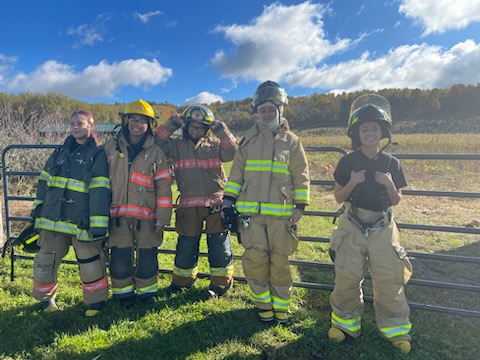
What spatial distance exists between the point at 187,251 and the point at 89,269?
3.58 ft

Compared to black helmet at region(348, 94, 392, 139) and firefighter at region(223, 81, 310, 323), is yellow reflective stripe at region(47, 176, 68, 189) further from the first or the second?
black helmet at region(348, 94, 392, 139)

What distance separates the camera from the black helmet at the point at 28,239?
3.73m

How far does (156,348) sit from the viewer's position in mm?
3008

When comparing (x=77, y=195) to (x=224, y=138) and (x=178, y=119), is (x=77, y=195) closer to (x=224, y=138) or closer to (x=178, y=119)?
(x=178, y=119)

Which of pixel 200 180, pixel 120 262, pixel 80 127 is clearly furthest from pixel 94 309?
pixel 80 127

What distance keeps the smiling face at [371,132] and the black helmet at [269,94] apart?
85 centimetres

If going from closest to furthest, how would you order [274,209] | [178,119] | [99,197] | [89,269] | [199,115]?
1. [274,209]
2. [99,197]
3. [89,269]
4. [199,115]
5. [178,119]

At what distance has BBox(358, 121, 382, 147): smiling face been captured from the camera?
2895mm

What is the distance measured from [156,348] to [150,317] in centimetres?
50

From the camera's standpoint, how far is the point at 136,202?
139 inches

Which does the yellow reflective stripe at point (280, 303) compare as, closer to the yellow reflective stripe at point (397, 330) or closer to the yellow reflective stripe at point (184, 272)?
the yellow reflective stripe at point (397, 330)

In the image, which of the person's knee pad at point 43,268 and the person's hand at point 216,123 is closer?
the person's knee pad at point 43,268

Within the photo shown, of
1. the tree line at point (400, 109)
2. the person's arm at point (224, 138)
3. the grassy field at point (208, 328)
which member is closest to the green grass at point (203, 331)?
the grassy field at point (208, 328)

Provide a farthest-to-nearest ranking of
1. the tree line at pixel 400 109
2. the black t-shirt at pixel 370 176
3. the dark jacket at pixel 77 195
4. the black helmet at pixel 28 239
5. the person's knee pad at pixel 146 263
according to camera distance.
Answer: the tree line at pixel 400 109 < the black helmet at pixel 28 239 < the person's knee pad at pixel 146 263 < the dark jacket at pixel 77 195 < the black t-shirt at pixel 370 176
